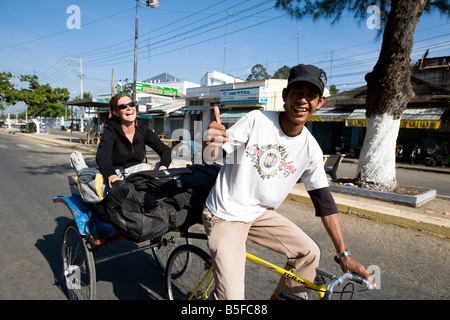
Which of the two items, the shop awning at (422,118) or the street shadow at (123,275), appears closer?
the street shadow at (123,275)

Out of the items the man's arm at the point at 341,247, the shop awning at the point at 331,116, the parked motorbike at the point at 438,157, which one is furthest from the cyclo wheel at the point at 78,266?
the parked motorbike at the point at 438,157

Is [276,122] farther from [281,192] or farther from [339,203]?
[339,203]

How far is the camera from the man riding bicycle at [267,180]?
1741 millimetres

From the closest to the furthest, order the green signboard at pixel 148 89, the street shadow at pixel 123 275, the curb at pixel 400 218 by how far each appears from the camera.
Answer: the street shadow at pixel 123 275
the curb at pixel 400 218
the green signboard at pixel 148 89

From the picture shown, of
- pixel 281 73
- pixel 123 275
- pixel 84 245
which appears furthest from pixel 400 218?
pixel 281 73

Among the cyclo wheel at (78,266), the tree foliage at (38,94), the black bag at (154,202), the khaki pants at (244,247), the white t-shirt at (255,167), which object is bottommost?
the cyclo wheel at (78,266)

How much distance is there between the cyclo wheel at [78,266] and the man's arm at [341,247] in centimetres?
188

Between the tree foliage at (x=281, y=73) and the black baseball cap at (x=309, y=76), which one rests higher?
the tree foliage at (x=281, y=73)

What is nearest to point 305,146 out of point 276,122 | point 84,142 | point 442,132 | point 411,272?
point 276,122

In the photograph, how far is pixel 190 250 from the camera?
2.26 meters

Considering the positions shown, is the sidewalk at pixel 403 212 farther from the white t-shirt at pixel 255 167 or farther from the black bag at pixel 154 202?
the black bag at pixel 154 202

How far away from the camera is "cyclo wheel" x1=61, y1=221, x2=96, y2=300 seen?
238 centimetres

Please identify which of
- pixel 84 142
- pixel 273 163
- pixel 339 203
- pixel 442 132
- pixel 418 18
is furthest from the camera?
pixel 84 142

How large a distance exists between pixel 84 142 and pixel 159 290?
2105 cm
